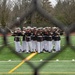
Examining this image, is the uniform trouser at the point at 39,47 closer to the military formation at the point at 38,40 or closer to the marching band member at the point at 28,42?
the military formation at the point at 38,40

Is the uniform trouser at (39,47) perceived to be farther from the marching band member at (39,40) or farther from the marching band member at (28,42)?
the marching band member at (28,42)

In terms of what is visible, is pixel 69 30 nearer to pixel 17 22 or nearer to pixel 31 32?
pixel 17 22

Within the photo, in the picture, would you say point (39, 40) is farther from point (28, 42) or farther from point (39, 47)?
point (28, 42)

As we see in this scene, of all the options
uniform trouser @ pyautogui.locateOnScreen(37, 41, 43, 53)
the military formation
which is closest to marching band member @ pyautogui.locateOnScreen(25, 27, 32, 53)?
the military formation

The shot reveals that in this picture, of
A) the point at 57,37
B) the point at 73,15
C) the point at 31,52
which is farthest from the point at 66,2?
the point at 57,37

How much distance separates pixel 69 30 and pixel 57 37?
7.69 meters

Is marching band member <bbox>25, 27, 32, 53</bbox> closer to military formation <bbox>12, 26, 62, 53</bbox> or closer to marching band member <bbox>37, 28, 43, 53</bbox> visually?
military formation <bbox>12, 26, 62, 53</bbox>

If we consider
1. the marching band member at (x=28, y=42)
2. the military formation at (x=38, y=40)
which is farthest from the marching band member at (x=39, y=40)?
the marching band member at (x=28, y=42)

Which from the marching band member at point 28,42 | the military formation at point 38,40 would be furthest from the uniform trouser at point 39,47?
the marching band member at point 28,42

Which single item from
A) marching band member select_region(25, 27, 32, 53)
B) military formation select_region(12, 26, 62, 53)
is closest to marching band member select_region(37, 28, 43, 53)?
military formation select_region(12, 26, 62, 53)

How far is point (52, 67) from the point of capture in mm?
5051

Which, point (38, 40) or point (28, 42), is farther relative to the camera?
point (28, 42)

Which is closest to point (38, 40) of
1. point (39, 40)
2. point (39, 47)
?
point (39, 40)

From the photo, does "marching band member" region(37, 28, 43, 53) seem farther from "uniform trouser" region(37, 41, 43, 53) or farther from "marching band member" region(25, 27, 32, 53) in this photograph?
"marching band member" region(25, 27, 32, 53)
